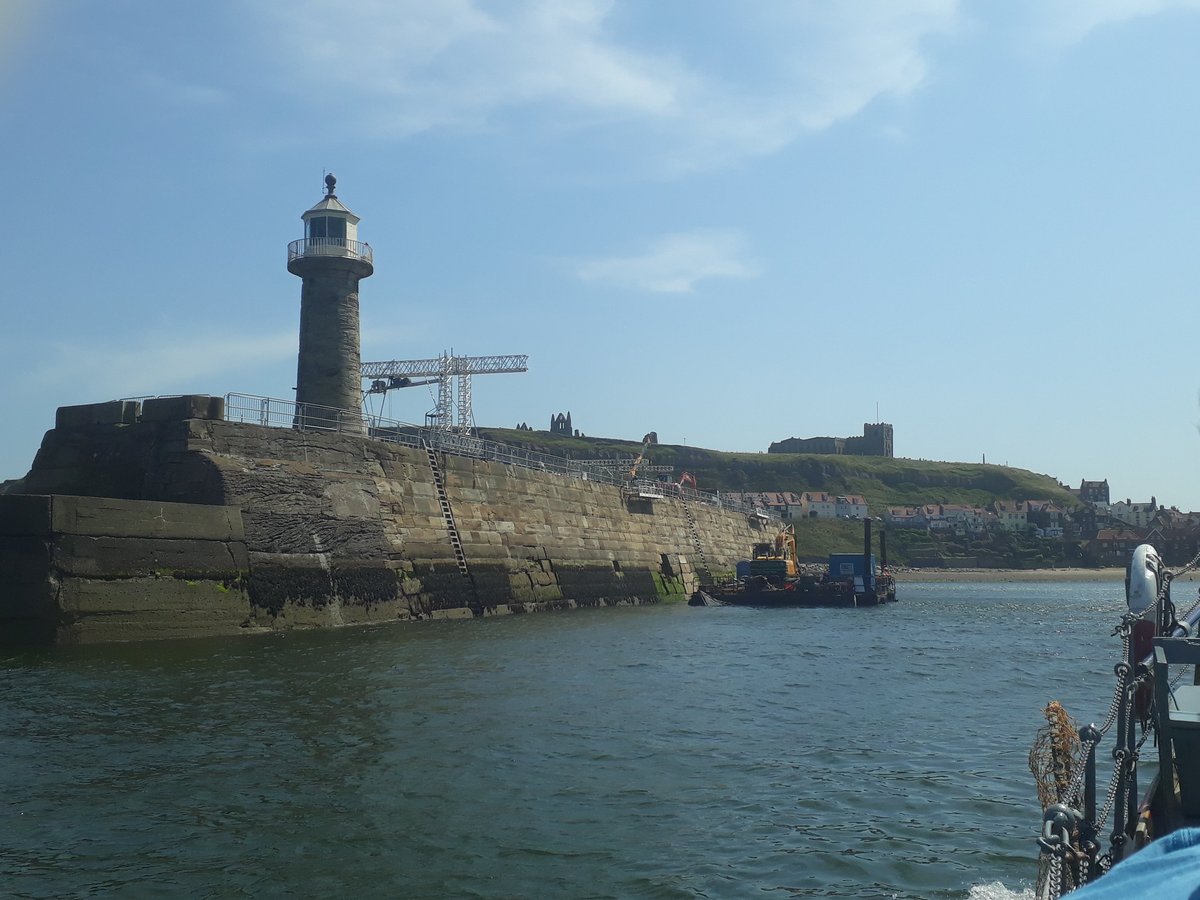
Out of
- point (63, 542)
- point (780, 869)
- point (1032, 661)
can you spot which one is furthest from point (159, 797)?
point (1032, 661)

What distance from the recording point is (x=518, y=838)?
8727 millimetres

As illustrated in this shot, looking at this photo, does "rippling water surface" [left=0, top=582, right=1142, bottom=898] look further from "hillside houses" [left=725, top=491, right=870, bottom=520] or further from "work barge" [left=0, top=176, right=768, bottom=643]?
"hillside houses" [left=725, top=491, right=870, bottom=520]

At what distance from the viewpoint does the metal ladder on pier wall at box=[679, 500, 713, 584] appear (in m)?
57.1

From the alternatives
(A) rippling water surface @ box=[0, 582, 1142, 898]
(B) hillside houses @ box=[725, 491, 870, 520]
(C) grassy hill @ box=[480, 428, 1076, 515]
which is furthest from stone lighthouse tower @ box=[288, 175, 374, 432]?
(C) grassy hill @ box=[480, 428, 1076, 515]

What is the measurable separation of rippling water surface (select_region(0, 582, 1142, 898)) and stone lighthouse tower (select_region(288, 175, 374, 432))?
1658 cm

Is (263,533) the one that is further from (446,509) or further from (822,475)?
(822,475)

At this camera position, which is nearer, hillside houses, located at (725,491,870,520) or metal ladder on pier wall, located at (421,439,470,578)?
metal ladder on pier wall, located at (421,439,470,578)

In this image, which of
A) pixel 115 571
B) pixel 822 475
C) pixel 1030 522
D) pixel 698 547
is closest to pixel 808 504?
pixel 822 475

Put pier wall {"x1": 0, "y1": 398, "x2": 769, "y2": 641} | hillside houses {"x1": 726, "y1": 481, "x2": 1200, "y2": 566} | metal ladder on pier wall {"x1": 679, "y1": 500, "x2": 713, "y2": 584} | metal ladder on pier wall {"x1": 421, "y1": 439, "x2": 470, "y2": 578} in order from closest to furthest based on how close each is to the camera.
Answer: pier wall {"x1": 0, "y1": 398, "x2": 769, "y2": 641} < metal ladder on pier wall {"x1": 421, "y1": 439, "x2": 470, "y2": 578} < metal ladder on pier wall {"x1": 679, "y1": 500, "x2": 713, "y2": 584} < hillside houses {"x1": 726, "y1": 481, "x2": 1200, "y2": 566}

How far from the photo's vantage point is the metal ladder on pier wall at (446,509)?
32.4 metres

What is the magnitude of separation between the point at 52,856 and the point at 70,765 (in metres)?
3.10

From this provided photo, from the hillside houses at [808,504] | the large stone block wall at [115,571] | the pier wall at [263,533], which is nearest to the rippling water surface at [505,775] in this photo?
the large stone block wall at [115,571]

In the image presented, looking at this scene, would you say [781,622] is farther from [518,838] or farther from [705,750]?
[518,838]

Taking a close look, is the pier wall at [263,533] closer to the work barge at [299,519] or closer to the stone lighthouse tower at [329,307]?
the work barge at [299,519]
